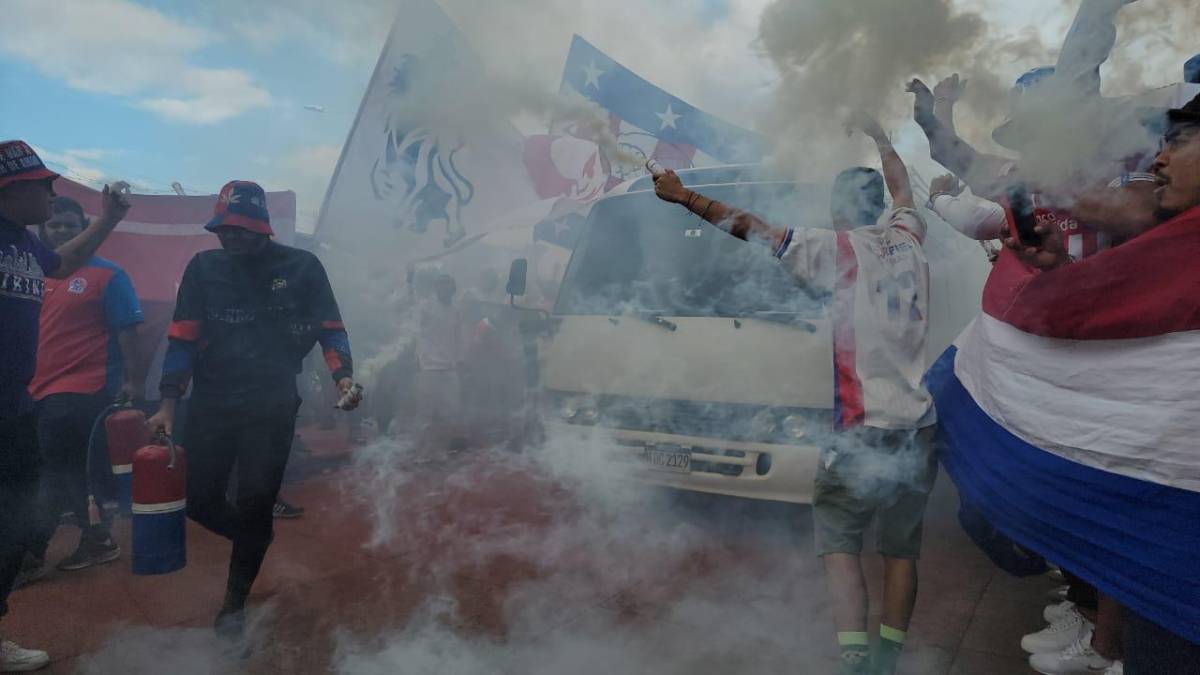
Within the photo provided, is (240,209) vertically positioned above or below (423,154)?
below

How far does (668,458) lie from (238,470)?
2310mm

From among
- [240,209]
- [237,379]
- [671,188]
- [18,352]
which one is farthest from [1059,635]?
[18,352]

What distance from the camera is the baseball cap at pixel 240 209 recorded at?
3227 millimetres

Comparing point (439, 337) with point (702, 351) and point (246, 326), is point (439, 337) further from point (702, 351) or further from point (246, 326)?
point (246, 326)

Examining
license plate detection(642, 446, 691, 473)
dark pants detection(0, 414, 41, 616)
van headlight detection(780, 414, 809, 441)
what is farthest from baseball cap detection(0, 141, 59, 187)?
van headlight detection(780, 414, 809, 441)

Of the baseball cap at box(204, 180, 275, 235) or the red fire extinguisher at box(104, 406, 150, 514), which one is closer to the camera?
the baseball cap at box(204, 180, 275, 235)

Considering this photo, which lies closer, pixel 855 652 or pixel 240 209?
pixel 855 652

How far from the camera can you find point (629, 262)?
4.97m

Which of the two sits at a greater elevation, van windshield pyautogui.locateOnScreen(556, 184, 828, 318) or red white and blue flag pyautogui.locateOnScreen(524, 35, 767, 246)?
red white and blue flag pyautogui.locateOnScreen(524, 35, 767, 246)

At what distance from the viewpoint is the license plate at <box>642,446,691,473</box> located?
4.39m

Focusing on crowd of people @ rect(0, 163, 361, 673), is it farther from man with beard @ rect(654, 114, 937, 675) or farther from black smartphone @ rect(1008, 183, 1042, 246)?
black smartphone @ rect(1008, 183, 1042, 246)

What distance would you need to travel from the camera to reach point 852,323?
2.68 metres

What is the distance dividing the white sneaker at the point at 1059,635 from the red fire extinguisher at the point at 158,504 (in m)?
3.66

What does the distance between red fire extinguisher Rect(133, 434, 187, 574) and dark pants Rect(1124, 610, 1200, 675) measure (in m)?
3.38
